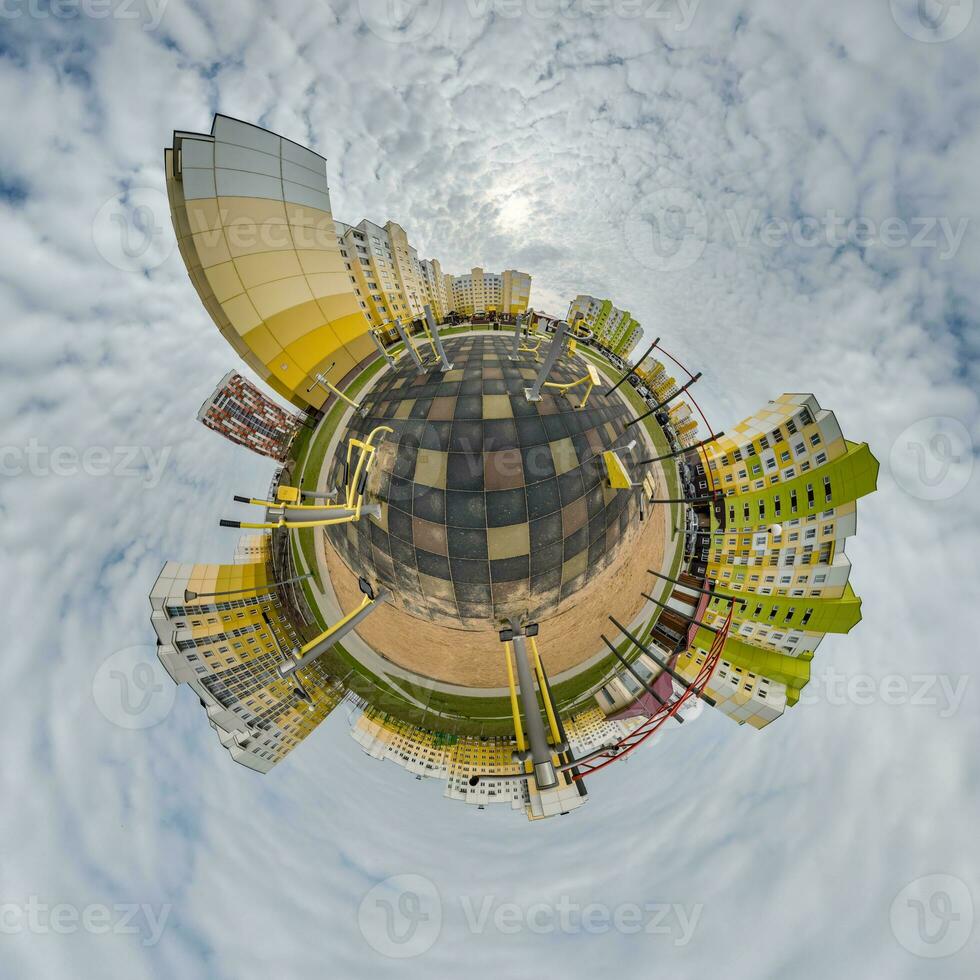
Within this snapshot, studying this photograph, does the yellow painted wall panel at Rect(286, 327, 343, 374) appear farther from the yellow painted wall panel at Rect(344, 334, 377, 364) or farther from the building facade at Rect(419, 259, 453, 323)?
the building facade at Rect(419, 259, 453, 323)

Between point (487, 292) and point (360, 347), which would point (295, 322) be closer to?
point (360, 347)

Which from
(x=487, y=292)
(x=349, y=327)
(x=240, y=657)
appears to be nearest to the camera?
(x=349, y=327)

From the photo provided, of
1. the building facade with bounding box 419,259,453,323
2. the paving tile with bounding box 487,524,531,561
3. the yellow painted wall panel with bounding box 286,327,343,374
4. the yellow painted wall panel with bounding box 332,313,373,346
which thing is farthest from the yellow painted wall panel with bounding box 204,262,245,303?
the building facade with bounding box 419,259,453,323

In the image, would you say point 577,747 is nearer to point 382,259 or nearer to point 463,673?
point 463,673

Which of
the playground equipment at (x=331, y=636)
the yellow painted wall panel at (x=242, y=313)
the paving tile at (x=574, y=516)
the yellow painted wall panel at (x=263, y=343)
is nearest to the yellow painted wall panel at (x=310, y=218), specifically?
the yellow painted wall panel at (x=242, y=313)

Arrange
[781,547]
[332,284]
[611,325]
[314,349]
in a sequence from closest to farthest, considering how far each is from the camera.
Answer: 1. [332,284]
2. [314,349]
3. [781,547]
4. [611,325]

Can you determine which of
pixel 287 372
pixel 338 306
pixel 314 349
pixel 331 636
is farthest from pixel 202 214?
pixel 331 636

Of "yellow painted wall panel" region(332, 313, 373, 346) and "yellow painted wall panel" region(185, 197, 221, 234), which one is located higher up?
"yellow painted wall panel" region(332, 313, 373, 346)

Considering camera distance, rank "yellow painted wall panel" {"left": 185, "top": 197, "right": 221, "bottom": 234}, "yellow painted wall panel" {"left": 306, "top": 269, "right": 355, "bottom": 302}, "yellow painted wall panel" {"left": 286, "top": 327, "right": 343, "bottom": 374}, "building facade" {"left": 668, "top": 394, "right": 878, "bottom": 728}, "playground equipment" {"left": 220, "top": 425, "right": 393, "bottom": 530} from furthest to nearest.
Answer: "building facade" {"left": 668, "top": 394, "right": 878, "bottom": 728}
"yellow painted wall panel" {"left": 286, "top": 327, "right": 343, "bottom": 374}
"yellow painted wall panel" {"left": 306, "top": 269, "right": 355, "bottom": 302}
"yellow painted wall panel" {"left": 185, "top": 197, "right": 221, "bottom": 234}
"playground equipment" {"left": 220, "top": 425, "right": 393, "bottom": 530}

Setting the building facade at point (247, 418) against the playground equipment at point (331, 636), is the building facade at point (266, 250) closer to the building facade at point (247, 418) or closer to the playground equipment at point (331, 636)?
the building facade at point (247, 418)
